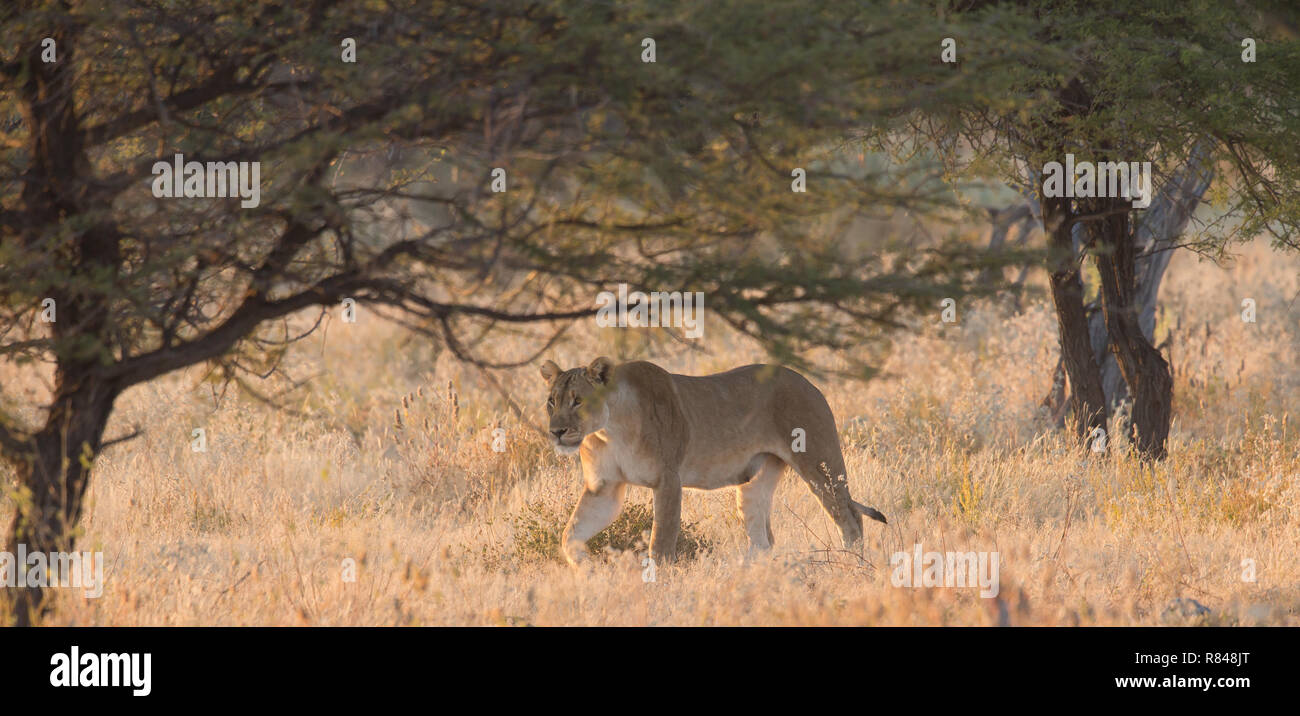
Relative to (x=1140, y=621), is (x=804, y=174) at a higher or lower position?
higher

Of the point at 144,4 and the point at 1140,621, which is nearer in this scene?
the point at 144,4

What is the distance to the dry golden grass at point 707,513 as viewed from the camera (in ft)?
22.9

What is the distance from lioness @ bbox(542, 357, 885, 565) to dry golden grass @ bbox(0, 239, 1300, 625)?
0.33 meters

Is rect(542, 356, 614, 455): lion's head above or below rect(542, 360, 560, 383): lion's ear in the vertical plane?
below

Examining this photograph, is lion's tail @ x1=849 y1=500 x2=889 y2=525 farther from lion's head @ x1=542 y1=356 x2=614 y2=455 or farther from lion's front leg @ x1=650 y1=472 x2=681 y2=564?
lion's head @ x1=542 y1=356 x2=614 y2=455

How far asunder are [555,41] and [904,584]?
3.83 metres

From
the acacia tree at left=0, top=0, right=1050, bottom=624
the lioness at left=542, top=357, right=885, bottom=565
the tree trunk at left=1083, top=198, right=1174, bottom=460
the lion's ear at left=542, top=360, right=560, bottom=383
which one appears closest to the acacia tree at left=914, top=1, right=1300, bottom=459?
the tree trunk at left=1083, top=198, right=1174, bottom=460

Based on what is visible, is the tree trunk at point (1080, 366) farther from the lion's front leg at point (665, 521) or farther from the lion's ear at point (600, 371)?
the lion's ear at point (600, 371)

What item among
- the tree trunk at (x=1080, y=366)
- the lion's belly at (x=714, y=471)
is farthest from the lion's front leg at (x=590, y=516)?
the tree trunk at (x=1080, y=366)

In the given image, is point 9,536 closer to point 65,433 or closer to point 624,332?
point 65,433

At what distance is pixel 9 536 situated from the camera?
628cm

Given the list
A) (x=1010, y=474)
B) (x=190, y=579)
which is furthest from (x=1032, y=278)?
(x=190, y=579)

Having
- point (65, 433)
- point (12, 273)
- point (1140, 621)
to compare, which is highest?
point (12, 273)

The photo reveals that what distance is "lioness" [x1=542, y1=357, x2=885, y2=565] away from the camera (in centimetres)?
769
